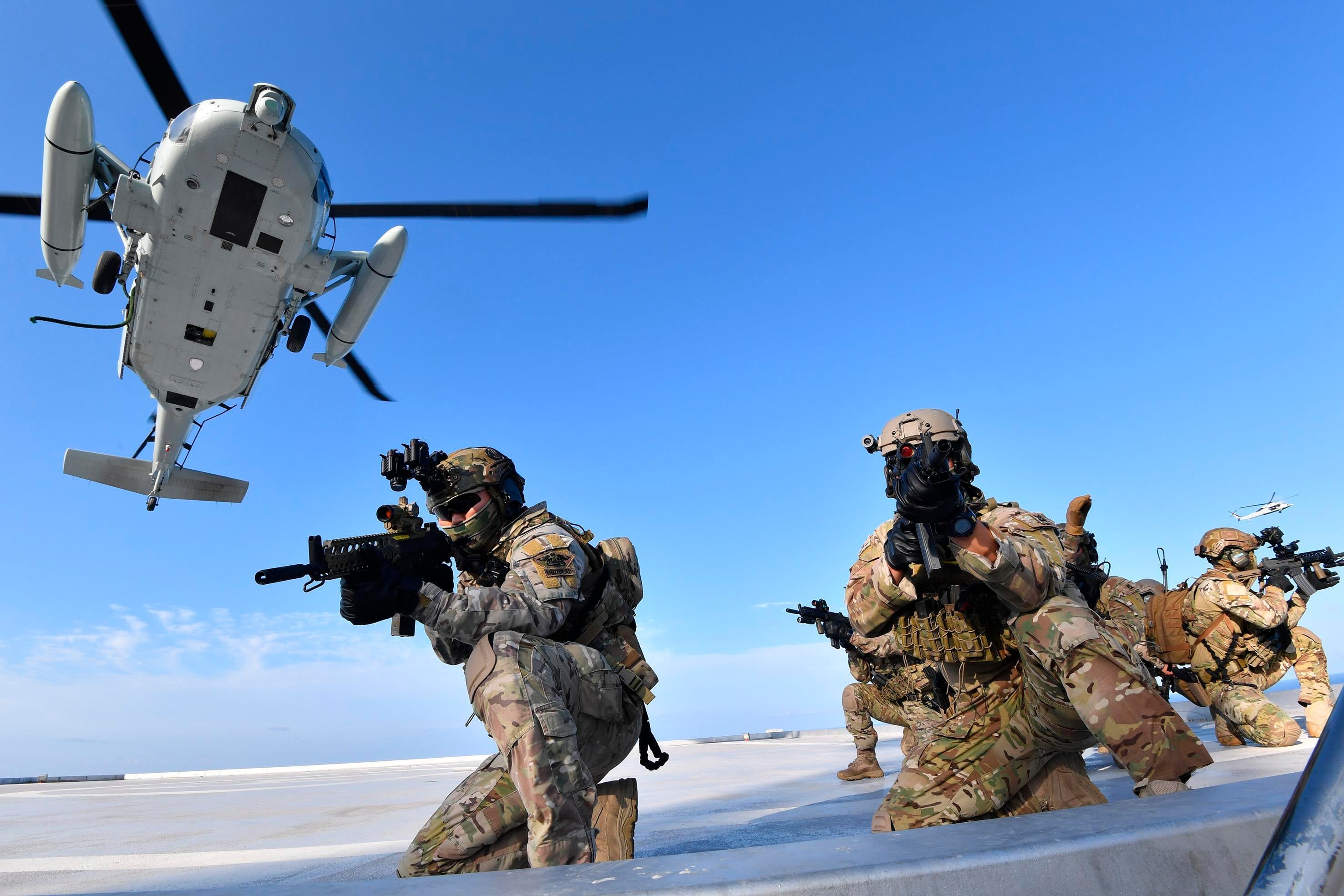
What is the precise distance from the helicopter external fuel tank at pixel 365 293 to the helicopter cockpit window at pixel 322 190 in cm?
89

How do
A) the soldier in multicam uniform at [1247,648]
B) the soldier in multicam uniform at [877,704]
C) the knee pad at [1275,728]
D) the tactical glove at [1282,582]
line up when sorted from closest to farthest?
the soldier in multicam uniform at [877,704] → the knee pad at [1275,728] → the soldier in multicam uniform at [1247,648] → the tactical glove at [1282,582]

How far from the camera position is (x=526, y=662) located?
3.02 meters

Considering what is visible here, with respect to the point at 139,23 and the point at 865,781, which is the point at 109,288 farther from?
the point at 865,781

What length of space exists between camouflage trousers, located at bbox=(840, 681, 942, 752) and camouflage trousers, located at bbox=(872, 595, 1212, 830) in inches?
143

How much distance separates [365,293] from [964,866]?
11.9 meters

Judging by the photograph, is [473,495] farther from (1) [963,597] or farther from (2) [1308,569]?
(2) [1308,569]

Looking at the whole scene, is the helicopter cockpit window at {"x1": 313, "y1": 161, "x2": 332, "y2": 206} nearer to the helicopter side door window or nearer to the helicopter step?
the helicopter side door window

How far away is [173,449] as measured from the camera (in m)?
12.9

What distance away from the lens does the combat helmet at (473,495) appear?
3938 millimetres

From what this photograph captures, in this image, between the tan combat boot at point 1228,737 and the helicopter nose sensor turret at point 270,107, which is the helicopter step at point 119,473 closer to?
the helicopter nose sensor turret at point 270,107

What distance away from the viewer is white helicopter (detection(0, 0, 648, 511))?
9211 millimetres

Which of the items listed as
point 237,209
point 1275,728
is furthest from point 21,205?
point 1275,728

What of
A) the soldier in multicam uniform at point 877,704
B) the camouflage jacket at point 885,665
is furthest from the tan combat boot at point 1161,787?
the camouflage jacket at point 885,665

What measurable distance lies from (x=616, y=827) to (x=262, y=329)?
10181 mm
